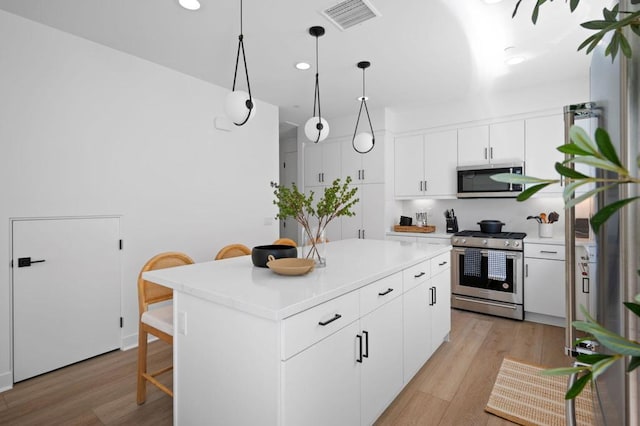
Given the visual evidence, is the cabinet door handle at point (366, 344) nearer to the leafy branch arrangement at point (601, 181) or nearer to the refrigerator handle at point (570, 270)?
the refrigerator handle at point (570, 270)

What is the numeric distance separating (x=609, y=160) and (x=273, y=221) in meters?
4.47

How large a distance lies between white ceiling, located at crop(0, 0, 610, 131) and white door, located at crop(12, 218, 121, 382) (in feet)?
5.35

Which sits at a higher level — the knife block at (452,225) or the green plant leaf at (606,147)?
the green plant leaf at (606,147)

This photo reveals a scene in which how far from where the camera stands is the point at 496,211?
457cm

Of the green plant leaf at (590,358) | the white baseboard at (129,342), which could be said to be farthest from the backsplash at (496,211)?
the green plant leaf at (590,358)

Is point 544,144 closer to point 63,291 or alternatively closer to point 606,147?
point 606,147

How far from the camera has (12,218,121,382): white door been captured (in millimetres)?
2588

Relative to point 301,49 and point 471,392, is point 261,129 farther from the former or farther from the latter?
point 471,392

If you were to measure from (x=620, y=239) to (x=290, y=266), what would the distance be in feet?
4.78

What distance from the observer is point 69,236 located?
2826 millimetres

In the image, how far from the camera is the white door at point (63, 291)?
102 inches

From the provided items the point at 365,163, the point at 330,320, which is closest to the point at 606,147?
the point at 330,320

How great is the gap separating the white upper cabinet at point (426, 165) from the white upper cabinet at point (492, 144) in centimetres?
14

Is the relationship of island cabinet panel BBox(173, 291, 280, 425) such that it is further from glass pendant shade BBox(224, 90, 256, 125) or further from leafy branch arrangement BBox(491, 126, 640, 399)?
glass pendant shade BBox(224, 90, 256, 125)
